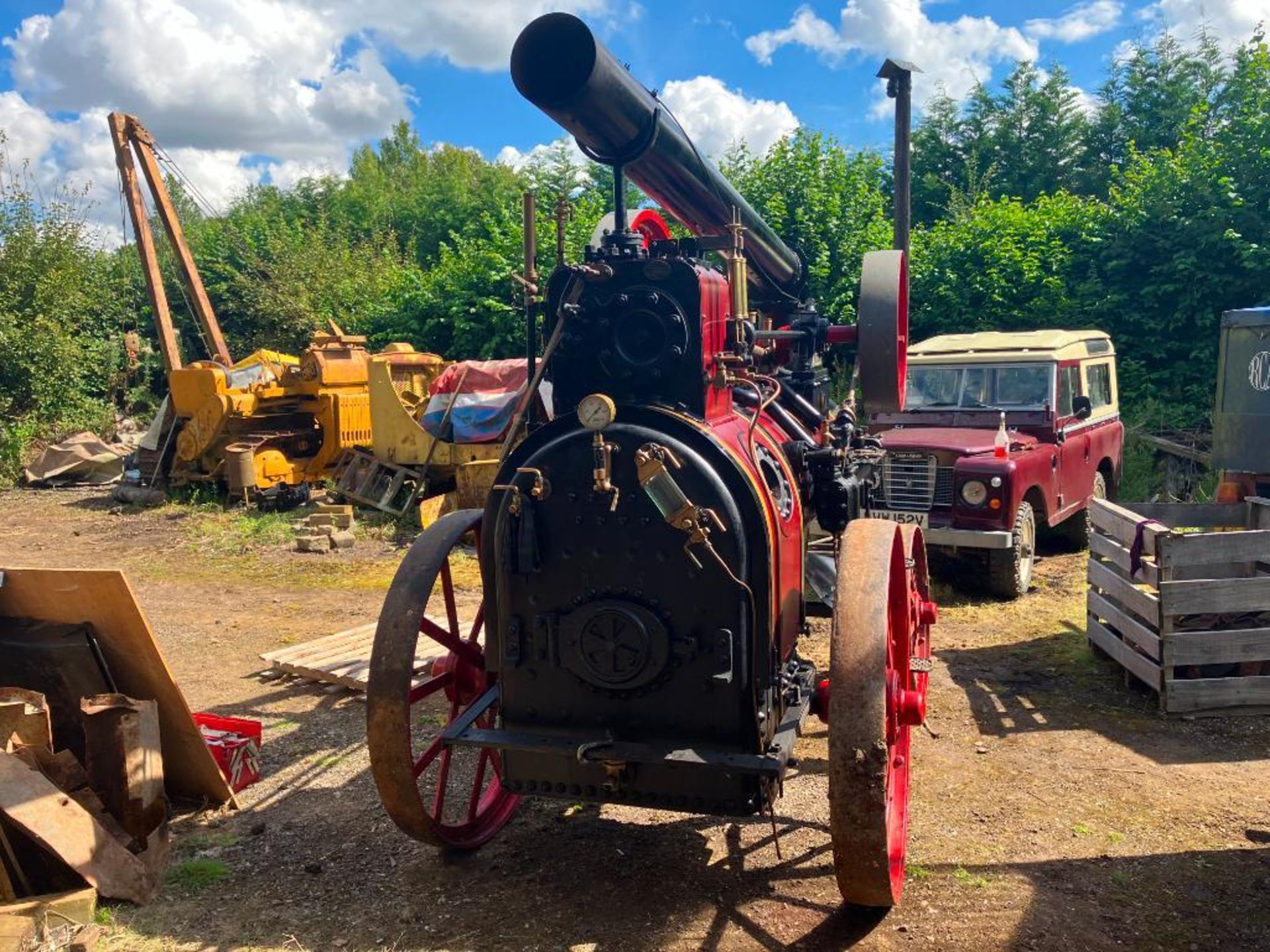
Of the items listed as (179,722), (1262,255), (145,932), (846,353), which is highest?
(1262,255)

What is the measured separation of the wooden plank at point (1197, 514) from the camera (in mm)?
6246

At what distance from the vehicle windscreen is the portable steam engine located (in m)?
5.05

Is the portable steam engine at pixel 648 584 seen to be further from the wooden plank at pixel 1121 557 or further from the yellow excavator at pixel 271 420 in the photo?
the yellow excavator at pixel 271 420

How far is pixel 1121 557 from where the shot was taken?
217 inches

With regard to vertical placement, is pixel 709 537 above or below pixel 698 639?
above

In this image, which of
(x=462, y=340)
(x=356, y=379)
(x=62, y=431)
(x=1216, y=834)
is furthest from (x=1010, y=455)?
(x=62, y=431)

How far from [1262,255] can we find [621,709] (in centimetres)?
1078

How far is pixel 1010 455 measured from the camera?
7254 millimetres

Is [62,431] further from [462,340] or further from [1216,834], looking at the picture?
[1216,834]

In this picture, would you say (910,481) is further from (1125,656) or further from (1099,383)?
(1099,383)

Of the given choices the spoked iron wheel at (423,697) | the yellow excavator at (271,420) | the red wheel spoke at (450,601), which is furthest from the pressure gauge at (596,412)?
the yellow excavator at (271,420)

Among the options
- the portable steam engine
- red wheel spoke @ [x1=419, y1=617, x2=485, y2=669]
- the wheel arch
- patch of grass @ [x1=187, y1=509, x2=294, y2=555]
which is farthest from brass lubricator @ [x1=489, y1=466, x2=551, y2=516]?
patch of grass @ [x1=187, y1=509, x2=294, y2=555]

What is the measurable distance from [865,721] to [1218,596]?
3218 mm

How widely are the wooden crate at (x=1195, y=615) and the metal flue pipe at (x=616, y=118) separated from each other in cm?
295
